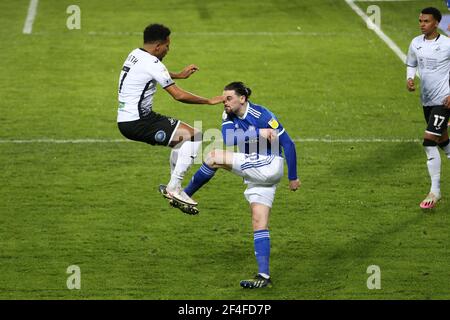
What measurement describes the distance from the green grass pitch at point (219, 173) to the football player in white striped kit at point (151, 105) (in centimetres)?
105

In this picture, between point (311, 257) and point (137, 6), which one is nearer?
point (311, 257)

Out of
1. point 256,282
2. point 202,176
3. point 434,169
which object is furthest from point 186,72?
point 434,169

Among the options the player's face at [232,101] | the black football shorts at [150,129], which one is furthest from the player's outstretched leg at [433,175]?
the player's face at [232,101]

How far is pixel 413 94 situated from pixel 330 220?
24.1 ft

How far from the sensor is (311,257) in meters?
11.7

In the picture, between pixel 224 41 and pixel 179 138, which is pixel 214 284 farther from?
pixel 224 41

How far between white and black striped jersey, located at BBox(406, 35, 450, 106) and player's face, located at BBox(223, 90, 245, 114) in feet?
12.2

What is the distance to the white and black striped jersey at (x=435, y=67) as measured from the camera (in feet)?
44.0

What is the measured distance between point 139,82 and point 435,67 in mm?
4173

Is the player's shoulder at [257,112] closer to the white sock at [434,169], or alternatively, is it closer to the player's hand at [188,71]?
Result: the player's hand at [188,71]

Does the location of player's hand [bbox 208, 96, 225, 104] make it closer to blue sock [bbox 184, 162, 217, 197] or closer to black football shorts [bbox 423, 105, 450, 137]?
blue sock [bbox 184, 162, 217, 197]
